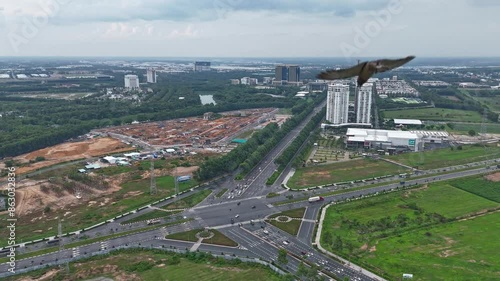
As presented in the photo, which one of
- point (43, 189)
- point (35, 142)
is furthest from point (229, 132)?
point (43, 189)

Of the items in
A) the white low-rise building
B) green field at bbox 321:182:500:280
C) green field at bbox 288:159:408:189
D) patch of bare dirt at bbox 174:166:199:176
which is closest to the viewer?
Answer: green field at bbox 321:182:500:280

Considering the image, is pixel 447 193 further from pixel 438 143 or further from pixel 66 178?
pixel 66 178

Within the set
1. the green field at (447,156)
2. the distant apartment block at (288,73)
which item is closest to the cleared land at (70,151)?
the green field at (447,156)

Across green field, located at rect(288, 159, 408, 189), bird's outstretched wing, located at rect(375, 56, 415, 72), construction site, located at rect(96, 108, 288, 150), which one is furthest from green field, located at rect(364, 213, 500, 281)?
construction site, located at rect(96, 108, 288, 150)

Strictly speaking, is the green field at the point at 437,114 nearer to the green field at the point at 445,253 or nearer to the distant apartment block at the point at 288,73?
the green field at the point at 445,253

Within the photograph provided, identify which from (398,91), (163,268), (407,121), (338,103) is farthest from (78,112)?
(398,91)

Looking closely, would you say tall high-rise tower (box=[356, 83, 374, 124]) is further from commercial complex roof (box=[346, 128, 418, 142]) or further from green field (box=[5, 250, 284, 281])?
green field (box=[5, 250, 284, 281])
